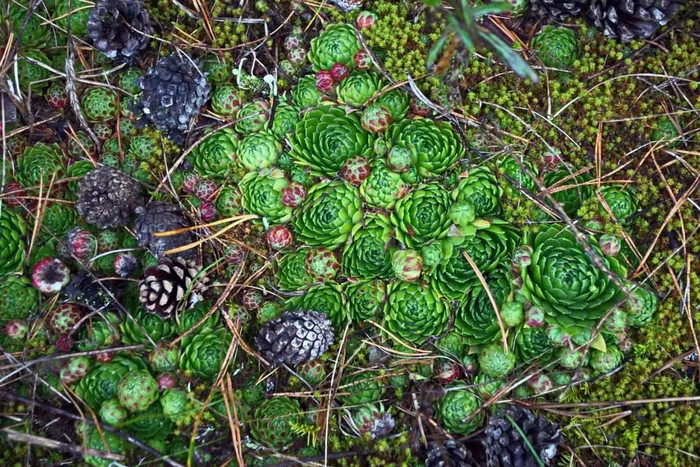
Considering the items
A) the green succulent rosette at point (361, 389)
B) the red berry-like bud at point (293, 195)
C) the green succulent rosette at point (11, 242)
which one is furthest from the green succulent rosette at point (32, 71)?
the green succulent rosette at point (361, 389)

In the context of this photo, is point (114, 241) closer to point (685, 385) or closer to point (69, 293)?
point (69, 293)

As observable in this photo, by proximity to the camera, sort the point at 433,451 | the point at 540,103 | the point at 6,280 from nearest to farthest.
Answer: the point at 433,451 → the point at 6,280 → the point at 540,103

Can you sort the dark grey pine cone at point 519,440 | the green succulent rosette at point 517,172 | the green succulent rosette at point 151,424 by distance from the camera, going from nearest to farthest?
the dark grey pine cone at point 519,440 < the green succulent rosette at point 151,424 < the green succulent rosette at point 517,172

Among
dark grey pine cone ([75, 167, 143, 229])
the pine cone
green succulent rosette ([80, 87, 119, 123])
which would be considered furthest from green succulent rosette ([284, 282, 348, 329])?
the pine cone

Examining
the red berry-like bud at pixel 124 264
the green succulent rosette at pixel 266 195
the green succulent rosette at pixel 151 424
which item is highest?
the green succulent rosette at pixel 266 195

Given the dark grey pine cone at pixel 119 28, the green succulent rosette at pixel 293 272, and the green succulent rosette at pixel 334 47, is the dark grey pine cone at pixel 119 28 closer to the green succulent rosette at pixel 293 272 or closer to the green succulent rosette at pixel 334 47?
the green succulent rosette at pixel 334 47

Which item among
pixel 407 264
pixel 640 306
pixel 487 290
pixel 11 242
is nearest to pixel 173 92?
pixel 11 242

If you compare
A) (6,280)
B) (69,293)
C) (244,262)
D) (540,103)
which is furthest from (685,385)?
(6,280)
